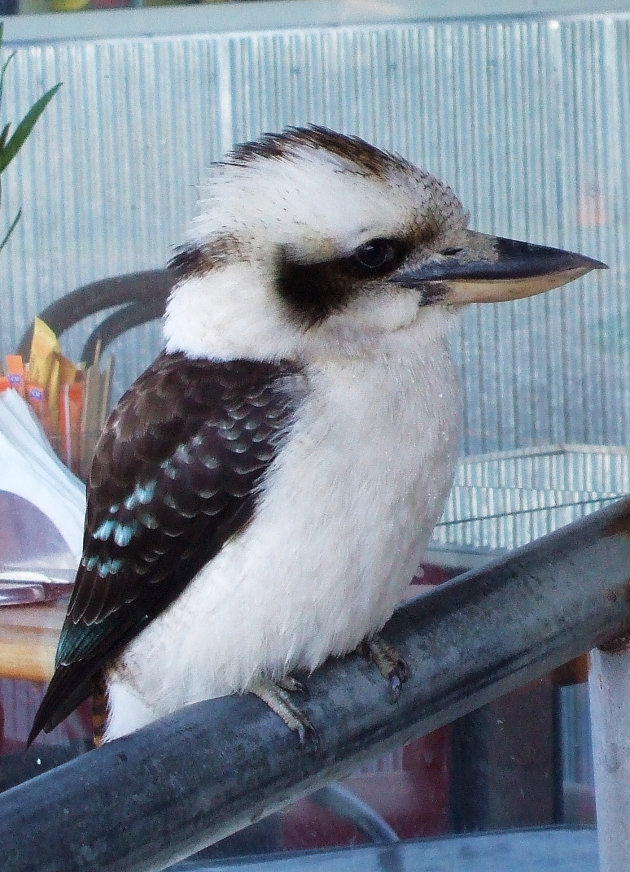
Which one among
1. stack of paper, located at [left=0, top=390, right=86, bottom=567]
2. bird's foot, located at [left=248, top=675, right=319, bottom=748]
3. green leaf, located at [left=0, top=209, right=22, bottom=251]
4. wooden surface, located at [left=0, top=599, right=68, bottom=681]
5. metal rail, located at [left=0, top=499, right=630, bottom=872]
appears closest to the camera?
metal rail, located at [left=0, top=499, right=630, bottom=872]

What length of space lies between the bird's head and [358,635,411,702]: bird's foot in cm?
14

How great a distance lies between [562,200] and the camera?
131 centimetres

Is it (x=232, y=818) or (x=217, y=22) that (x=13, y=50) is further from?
(x=232, y=818)

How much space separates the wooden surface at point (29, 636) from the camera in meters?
0.96

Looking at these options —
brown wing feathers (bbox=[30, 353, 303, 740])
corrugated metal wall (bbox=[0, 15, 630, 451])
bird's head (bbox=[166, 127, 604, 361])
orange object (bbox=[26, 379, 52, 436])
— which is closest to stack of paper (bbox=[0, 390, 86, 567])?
orange object (bbox=[26, 379, 52, 436])

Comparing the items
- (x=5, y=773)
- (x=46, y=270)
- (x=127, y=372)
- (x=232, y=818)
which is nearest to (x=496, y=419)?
(x=127, y=372)

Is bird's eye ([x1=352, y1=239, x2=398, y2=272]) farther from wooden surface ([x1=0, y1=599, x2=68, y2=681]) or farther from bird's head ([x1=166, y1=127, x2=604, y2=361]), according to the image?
wooden surface ([x1=0, y1=599, x2=68, y2=681])

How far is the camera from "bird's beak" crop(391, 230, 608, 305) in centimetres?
62

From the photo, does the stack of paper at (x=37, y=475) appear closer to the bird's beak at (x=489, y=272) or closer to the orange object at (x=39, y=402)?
the orange object at (x=39, y=402)

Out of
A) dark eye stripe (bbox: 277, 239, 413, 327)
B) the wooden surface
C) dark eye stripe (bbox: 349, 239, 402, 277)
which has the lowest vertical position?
the wooden surface

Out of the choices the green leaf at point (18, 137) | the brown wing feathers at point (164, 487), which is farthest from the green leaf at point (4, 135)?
the brown wing feathers at point (164, 487)

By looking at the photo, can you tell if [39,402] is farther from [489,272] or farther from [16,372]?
[489,272]

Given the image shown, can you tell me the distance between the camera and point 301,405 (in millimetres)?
590

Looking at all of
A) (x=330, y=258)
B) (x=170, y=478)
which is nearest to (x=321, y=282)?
(x=330, y=258)
